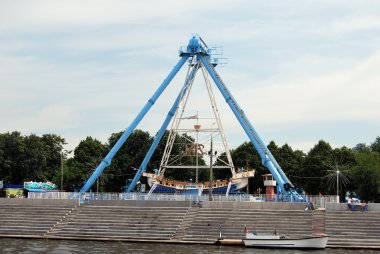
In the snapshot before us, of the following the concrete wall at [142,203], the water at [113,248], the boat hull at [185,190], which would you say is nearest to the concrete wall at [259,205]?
the concrete wall at [142,203]

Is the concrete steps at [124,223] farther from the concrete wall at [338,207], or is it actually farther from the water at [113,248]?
the concrete wall at [338,207]

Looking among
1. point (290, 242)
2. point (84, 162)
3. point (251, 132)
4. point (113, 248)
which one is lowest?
point (113, 248)

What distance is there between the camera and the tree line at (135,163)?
90.8m

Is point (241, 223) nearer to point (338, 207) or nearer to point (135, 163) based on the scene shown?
point (338, 207)

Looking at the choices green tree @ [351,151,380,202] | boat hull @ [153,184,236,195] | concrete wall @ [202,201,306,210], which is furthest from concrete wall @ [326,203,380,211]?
green tree @ [351,151,380,202]

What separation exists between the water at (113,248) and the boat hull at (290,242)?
27.7 inches

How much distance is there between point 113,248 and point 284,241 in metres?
12.3

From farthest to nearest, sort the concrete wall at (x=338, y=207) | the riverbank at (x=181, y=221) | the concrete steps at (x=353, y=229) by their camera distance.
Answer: the concrete wall at (x=338, y=207) → the riverbank at (x=181, y=221) → the concrete steps at (x=353, y=229)

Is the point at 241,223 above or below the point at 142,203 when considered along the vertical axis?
below

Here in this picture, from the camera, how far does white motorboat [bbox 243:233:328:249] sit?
142 ft

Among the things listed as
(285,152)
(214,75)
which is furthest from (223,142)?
(285,152)

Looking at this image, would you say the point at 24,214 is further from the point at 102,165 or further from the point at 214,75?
the point at 214,75

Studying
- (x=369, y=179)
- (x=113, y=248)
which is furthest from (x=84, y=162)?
(x=113, y=248)

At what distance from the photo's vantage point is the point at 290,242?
4369cm
